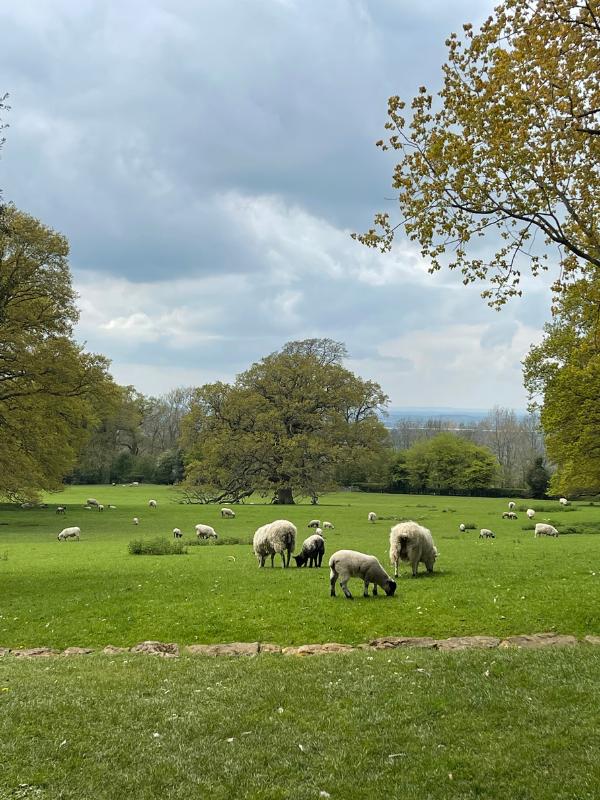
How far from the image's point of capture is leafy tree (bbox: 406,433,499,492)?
3474 inches

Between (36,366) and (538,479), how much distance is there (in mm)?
68713

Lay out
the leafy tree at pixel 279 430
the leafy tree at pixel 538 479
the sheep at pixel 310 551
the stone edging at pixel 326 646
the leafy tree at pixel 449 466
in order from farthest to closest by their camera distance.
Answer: the leafy tree at pixel 449 466 → the leafy tree at pixel 538 479 → the leafy tree at pixel 279 430 → the sheep at pixel 310 551 → the stone edging at pixel 326 646

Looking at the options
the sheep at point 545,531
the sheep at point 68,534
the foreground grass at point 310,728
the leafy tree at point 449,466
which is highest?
the leafy tree at point 449,466

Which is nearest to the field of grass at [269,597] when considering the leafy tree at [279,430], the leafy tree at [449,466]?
the leafy tree at [279,430]

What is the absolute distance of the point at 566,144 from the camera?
13.3 metres

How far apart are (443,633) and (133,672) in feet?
20.4

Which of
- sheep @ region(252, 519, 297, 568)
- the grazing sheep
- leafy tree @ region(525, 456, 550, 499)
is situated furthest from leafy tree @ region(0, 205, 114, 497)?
leafy tree @ region(525, 456, 550, 499)

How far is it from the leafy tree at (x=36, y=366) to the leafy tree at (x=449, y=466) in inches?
2398

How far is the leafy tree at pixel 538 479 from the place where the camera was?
81.5 m

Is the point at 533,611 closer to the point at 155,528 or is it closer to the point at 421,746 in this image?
the point at 421,746

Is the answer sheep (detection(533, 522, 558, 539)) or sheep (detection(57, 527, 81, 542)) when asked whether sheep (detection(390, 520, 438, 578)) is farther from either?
sheep (detection(57, 527, 81, 542))

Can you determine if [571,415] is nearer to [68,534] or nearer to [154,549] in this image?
[154,549]

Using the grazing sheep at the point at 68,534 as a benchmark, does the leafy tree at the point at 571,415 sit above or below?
above

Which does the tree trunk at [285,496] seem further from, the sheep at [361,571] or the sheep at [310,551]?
the sheep at [361,571]
